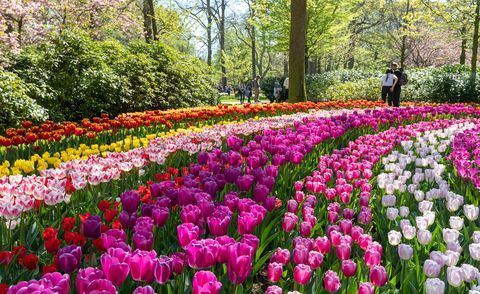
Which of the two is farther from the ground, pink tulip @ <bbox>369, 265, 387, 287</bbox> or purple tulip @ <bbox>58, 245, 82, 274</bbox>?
purple tulip @ <bbox>58, 245, 82, 274</bbox>

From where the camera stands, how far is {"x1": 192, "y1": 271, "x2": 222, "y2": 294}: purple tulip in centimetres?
136

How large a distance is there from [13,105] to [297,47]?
9.21m

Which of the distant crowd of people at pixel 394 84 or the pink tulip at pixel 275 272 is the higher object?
the distant crowd of people at pixel 394 84

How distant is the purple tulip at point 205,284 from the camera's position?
1.36 m

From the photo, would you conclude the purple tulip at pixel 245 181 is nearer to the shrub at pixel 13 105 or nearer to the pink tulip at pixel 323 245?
the pink tulip at pixel 323 245

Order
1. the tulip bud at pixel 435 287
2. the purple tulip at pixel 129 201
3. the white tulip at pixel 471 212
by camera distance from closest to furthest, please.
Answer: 1. the tulip bud at pixel 435 287
2. the purple tulip at pixel 129 201
3. the white tulip at pixel 471 212

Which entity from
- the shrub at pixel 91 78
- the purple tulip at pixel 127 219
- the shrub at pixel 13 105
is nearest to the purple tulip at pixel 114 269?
the purple tulip at pixel 127 219

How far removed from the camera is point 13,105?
Result: 24.5ft

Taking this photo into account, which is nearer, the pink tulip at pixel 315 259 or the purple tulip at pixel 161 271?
the purple tulip at pixel 161 271

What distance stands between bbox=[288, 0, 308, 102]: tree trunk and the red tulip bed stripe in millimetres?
10994

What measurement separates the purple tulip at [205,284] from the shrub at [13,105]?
6.97 m

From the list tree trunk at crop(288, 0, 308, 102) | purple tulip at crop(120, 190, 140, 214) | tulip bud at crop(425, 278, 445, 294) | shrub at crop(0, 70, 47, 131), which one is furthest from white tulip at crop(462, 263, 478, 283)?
tree trunk at crop(288, 0, 308, 102)

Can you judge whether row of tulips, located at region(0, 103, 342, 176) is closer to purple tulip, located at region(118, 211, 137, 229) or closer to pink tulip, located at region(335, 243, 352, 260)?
purple tulip, located at region(118, 211, 137, 229)

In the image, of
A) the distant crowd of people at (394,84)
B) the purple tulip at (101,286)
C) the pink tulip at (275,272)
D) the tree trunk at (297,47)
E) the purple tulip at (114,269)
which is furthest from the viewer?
the tree trunk at (297,47)
